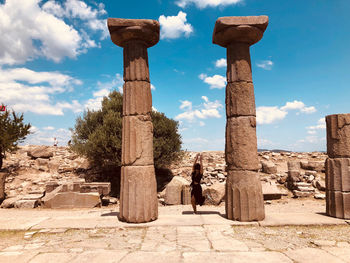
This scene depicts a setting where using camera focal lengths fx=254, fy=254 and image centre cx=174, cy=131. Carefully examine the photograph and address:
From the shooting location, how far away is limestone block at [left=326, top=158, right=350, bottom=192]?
6.59 m

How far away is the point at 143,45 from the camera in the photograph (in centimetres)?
695

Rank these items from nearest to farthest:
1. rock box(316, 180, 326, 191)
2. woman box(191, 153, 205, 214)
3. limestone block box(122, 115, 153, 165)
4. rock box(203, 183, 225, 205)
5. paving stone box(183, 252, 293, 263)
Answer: paving stone box(183, 252, 293, 263)
limestone block box(122, 115, 153, 165)
woman box(191, 153, 205, 214)
rock box(203, 183, 225, 205)
rock box(316, 180, 326, 191)

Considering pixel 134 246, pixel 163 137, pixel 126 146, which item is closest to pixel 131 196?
pixel 126 146

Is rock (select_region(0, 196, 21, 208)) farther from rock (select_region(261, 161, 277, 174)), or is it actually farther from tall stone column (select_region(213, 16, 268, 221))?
rock (select_region(261, 161, 277, 174))

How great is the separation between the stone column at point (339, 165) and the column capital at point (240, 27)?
302 cm

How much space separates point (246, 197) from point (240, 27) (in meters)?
4.27

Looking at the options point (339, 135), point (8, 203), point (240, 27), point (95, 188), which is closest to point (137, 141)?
point (240, 27)

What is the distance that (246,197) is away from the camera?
20.9 ft

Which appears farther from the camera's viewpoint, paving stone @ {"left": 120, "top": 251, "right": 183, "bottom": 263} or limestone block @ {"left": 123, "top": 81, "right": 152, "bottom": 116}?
limestone block @ {"left": 123, "top": 81, "right": 152, "bottom": 116}

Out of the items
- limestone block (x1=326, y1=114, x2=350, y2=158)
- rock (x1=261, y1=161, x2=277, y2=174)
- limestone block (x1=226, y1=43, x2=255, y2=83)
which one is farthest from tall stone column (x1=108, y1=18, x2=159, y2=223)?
rock (x1=261, y1=161, x2=277, y2=174)

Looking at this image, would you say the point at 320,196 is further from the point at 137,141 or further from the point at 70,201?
the point at 70,201

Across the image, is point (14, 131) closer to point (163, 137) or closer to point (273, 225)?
point (163, 137)

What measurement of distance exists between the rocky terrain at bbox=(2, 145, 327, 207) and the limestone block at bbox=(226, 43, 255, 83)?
19.4 feet

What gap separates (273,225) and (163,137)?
11078mm
